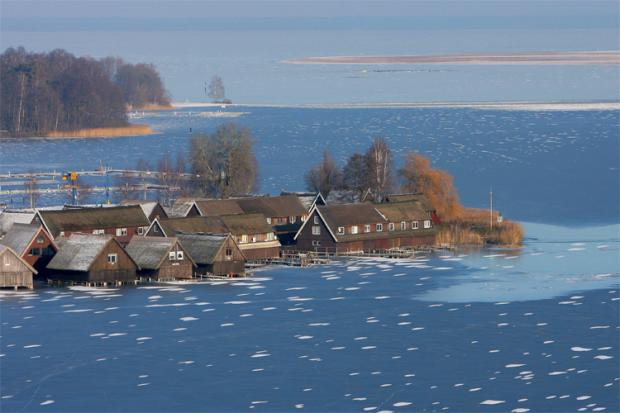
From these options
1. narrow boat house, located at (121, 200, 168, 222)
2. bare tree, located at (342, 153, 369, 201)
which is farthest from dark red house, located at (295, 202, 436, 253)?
bare tree, located at (342, 153, 369, 201)

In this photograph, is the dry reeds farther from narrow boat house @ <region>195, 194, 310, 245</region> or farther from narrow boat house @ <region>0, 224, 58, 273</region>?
narrow boat house @ <region>0, 224, 58, 273</region>

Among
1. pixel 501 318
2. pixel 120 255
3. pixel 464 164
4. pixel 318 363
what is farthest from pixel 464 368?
pixel 464 164

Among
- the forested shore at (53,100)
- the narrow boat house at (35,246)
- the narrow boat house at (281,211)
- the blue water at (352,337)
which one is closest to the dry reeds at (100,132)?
the forested shore at (53,100)

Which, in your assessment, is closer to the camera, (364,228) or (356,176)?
(364,228)

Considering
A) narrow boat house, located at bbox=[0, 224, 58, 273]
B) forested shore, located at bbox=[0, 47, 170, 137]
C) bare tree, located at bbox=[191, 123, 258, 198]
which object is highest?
forested shore, located at bbox=[0, 47, 170, 137]

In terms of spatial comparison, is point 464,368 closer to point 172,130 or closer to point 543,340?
point 543,340

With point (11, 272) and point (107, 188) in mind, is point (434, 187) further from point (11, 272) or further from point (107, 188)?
point (11, 272)

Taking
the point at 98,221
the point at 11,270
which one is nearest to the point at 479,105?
the point at 98,221
